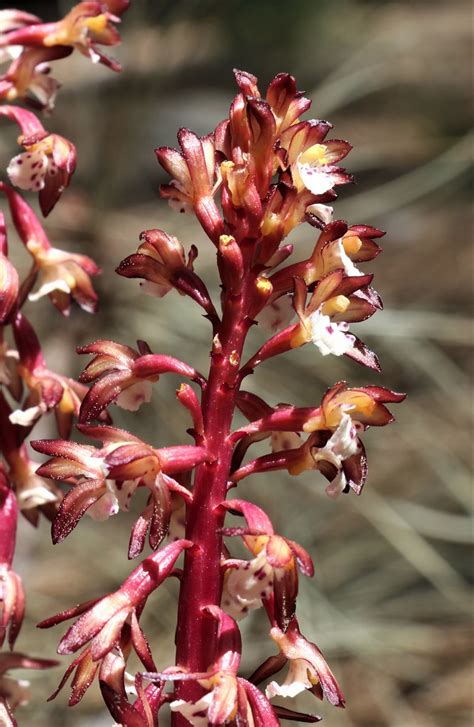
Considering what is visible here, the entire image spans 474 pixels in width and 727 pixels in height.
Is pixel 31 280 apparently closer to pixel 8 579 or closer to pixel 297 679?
pixel 8 579

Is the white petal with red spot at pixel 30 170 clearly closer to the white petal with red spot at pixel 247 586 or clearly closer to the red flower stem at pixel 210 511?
the red flower stem at pixel 210 511

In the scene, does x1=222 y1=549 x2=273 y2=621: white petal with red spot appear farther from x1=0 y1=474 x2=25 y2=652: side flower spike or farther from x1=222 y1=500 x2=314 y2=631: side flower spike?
x1=0 y1=474 x2=25 y2=652: side flower spike

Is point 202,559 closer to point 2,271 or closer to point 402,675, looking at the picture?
point 2,271

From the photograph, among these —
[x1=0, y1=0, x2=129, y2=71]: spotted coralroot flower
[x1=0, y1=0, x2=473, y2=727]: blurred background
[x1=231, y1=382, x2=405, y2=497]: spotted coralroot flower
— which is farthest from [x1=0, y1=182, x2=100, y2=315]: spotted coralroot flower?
[x1=0, y1=0, x2=473, y2=727]: blurred background

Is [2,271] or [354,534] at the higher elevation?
[2,271]

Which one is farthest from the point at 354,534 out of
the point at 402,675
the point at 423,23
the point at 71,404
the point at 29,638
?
the point at 71,404

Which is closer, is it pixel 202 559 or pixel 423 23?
pixel 202 559
